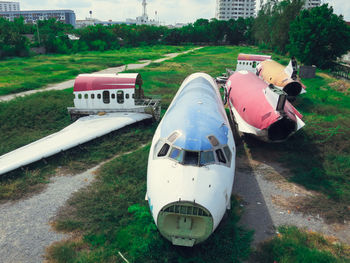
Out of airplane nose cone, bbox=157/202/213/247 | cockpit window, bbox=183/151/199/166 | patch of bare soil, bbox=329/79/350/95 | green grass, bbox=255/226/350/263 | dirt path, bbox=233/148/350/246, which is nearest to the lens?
airplane nose cone, bbox=157/202/213/247

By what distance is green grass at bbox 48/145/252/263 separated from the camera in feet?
30.9

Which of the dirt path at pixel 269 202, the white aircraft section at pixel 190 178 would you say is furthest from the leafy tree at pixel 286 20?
the white aircraft section at pixel 190 178

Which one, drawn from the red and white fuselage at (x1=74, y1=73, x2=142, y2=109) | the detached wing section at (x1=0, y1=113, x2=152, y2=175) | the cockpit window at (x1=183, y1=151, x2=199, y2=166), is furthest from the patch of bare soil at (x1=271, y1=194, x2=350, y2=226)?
the red and white fuselage at (x1=74, y1=73, x2=142, y2=109)

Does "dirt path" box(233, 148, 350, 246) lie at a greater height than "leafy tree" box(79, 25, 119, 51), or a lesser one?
lesser

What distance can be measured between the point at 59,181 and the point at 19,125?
1039 centimetres

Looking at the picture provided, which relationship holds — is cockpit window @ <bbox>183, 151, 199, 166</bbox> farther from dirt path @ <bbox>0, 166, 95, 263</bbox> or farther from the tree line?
the tree line

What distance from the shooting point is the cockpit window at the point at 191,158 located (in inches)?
366

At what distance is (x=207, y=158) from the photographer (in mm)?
9477

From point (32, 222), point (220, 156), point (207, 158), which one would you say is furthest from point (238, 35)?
point (32, 222)

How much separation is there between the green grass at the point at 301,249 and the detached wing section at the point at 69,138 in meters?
12.6

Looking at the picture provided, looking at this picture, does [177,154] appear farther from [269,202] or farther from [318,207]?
[318,207]

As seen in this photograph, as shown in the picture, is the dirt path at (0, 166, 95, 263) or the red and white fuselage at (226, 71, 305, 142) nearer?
the dirt path at (0, 166, 95, 263)

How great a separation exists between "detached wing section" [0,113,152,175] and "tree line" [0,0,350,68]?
124ft

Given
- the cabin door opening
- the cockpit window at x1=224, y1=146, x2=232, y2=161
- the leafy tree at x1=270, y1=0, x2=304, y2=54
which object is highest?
the leafy tree at x1=270, y1=0, x2=304, y2=54
